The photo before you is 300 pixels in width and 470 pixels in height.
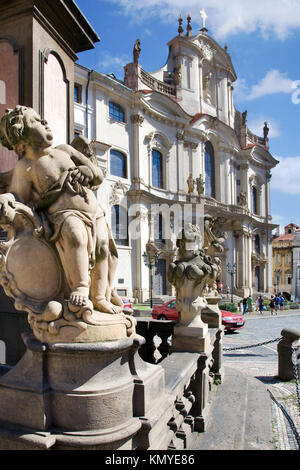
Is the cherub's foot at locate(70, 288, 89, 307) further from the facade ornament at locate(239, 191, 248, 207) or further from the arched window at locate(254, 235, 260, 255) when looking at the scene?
the arched window at locate(254, 235, 260, 255)

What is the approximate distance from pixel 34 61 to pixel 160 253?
26.2m

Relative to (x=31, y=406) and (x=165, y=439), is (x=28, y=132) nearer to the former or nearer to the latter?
(x=31, y=406)

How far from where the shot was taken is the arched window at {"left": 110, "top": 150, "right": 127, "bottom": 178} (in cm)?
2798

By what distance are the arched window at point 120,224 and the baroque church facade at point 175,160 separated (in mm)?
74

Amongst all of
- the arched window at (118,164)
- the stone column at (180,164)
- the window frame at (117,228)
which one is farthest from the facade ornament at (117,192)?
the stone column at (180,164)

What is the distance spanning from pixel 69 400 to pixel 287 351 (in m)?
6.12

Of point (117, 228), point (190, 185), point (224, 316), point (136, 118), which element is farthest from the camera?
point (190, 185)

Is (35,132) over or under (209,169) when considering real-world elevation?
under

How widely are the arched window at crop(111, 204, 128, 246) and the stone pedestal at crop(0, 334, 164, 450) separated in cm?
2491

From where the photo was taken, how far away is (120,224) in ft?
92.7

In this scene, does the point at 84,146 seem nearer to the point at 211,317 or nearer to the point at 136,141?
the point at 211,317

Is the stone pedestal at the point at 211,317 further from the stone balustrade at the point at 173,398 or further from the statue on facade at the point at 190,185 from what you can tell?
the statue on facade at the point at 190,185

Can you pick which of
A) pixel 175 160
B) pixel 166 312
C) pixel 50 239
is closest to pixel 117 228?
pixel 175 160

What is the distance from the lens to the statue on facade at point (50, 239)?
7.69 feet
